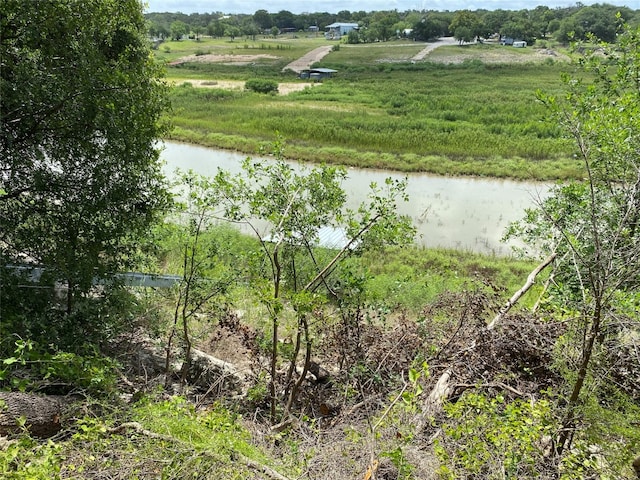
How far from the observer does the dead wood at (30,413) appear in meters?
3.13

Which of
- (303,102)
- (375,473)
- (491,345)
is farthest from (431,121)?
(375,473)

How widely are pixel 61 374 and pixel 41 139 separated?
2.20 metres

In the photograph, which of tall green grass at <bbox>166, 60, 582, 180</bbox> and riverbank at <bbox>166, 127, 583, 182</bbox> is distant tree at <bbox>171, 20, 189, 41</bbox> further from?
riverbank at <bbox>166, 127, 583, 182</bbox>

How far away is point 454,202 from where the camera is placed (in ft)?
45.6

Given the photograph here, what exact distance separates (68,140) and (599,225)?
15.8 feet

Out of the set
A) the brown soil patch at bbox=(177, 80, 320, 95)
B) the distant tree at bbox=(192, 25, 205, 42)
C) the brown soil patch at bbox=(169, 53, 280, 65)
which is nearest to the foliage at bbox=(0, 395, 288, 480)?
the brown soil patch at bbox=(177, 80, 320, 95)

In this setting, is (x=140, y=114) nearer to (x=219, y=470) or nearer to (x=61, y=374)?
(x=61, y=374)

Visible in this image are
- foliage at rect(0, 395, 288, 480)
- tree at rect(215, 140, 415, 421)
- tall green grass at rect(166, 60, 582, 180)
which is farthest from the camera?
tall green grass at rect(166, 60, 582, 180)

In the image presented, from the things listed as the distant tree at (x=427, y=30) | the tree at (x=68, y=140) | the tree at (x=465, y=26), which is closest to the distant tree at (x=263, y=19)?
the distant tree at (x=427, y=30)

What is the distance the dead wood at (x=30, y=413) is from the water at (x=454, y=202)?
7.63 m

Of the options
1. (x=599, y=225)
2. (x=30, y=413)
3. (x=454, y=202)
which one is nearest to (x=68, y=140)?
(x=30, y=413)

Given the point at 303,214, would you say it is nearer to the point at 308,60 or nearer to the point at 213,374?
the point at 213,374

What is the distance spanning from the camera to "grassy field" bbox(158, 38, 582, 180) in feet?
55.8

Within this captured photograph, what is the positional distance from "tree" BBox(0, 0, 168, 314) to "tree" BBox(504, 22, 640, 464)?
3802mm
